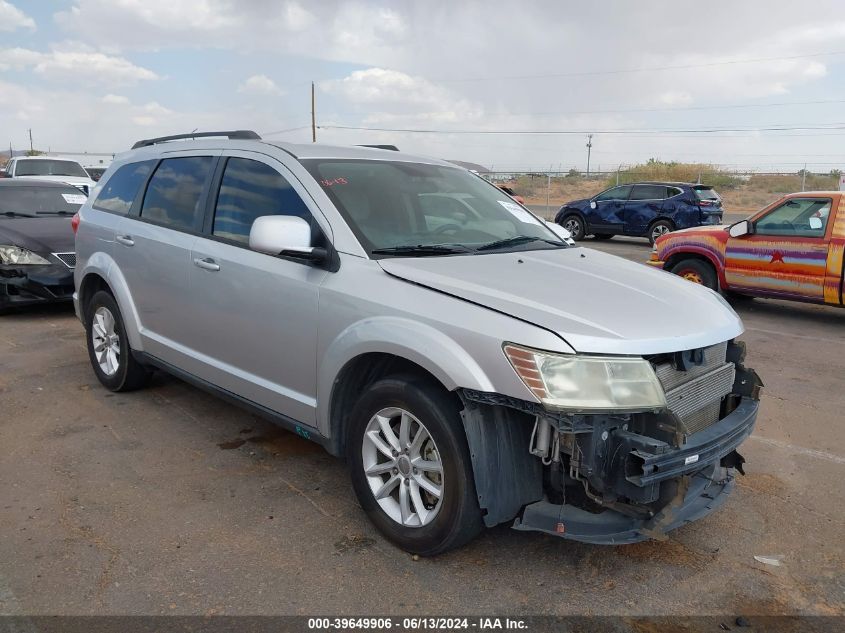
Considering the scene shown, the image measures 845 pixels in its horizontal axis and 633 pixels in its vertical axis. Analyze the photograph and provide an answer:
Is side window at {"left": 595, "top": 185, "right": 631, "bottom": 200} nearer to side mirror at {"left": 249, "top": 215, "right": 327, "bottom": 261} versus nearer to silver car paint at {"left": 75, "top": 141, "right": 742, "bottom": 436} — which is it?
silver car paint at {"left": 75, "top": 141, "right": 742, "bottom": 436}

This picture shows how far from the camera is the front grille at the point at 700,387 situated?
293 cm

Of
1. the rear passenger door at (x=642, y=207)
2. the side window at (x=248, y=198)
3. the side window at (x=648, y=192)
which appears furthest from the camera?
the side window at (x=648, y=192)

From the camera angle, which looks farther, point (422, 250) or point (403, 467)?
point (422, 250)

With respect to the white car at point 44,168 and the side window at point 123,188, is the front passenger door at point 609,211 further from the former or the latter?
the side window at point 123,188

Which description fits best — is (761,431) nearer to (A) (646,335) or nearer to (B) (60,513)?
(A) (646,335)

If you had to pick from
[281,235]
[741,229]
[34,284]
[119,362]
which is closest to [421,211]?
[281,235]

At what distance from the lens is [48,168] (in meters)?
17.0

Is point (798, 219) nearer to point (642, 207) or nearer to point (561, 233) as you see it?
point (561, 233)

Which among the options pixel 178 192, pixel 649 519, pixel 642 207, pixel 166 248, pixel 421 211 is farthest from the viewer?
pixel 642 207

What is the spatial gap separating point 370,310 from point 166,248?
196 centimetres

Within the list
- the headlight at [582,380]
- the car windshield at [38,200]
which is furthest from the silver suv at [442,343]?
the car windshield at [38,200]

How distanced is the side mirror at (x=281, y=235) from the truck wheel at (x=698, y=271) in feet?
23.3

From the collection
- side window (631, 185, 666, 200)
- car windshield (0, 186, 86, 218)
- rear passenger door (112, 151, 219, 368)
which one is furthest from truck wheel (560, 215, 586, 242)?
rear passenger door (112, 151, 219, 368)

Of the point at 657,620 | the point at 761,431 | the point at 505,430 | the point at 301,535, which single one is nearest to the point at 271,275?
the point at 301,535
